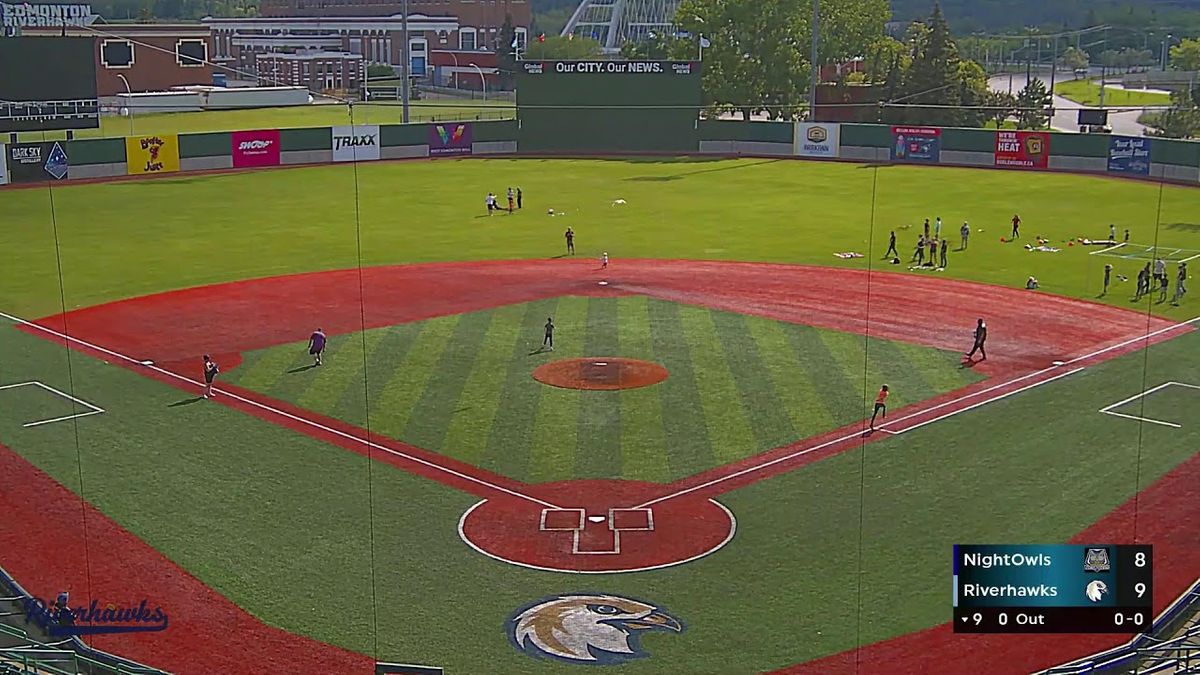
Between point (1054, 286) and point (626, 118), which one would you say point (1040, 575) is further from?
point (626, 118)

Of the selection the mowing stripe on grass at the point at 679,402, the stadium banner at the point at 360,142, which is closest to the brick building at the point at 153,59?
the stadium banner at the point at 360,142

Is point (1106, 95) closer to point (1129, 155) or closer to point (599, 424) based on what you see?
point (1129, 155)

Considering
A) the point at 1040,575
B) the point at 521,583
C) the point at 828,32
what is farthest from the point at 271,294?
the point at 828,32

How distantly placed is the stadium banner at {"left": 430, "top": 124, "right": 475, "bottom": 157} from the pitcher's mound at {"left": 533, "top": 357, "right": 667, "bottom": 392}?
1958 inches

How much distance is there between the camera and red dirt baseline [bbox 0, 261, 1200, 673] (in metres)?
20.3

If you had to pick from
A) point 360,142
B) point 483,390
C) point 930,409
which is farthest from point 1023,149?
point 483,390

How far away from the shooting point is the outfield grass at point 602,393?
28469mm

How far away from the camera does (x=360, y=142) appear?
80.8 metres

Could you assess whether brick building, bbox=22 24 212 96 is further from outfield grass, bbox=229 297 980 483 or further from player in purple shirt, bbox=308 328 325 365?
player in purple shirt, bbox=308 328 325 365

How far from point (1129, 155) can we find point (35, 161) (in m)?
58.1

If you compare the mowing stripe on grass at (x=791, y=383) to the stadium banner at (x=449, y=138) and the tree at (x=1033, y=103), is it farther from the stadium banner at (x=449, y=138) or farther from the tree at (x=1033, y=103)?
the tree at (x=1033, y=103)

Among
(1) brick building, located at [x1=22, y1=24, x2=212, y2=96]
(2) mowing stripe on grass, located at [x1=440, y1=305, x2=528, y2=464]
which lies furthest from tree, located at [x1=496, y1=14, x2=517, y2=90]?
(2) mowing stripe on grass, located at [x1=440, y1=305, x2=528, y2=464]

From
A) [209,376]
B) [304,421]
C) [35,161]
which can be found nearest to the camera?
[304,421]

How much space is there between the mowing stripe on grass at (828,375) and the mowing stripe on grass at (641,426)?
397cm
